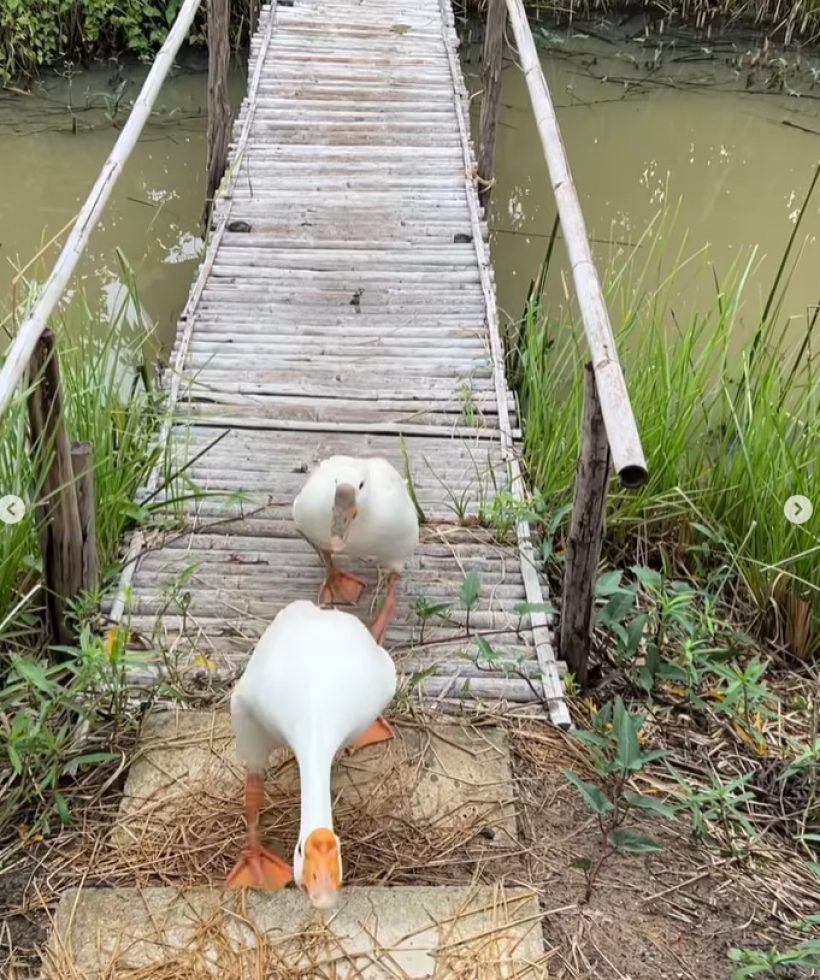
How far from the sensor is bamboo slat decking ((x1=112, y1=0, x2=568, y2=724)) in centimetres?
236

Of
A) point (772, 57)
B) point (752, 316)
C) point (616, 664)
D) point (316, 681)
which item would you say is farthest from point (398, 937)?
point (772, 57)

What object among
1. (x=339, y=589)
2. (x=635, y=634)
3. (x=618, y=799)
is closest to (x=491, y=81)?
(x=339, y=589)

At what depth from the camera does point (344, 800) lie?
74.6 inches

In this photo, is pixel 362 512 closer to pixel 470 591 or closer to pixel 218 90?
pixel 470 591

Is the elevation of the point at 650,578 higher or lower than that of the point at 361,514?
lower

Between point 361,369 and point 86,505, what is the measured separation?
1.45m

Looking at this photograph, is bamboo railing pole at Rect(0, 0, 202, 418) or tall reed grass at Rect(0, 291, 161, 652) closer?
bamboo railing pole at Rect(0, 0, 202, 418)

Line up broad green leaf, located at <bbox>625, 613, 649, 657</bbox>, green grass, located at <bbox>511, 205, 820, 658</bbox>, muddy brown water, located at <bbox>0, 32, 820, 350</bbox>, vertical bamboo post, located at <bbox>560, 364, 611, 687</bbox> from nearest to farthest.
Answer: vertical bamboo post, located at <bbox>560, 364, 611, 687</bbox> < broad green leaf, located at <bbox>625, 613, 649, 657</bbox> < green grass, located at <bbox>511, 205, 820, 658</bbox> < muddy brown water, located at <bbox>0, 32, 820, 350</bbox>

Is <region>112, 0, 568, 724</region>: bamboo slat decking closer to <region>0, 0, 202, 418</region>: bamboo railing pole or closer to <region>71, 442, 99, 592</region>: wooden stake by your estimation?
<region>71, 442, 99, 592</region>: wooden stake

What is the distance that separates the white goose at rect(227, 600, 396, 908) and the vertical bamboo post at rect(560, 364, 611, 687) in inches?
19.6

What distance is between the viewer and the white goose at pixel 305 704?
60.9 inches

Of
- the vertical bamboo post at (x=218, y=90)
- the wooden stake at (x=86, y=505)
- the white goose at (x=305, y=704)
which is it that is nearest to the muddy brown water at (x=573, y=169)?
the vertical bamboo post at (x=218, y=90)

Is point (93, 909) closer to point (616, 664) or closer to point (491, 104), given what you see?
point (616, 664)

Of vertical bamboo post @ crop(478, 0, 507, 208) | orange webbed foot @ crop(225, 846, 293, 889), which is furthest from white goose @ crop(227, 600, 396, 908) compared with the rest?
vertical bamboo post @ crop(478, 0, 507, 208)
